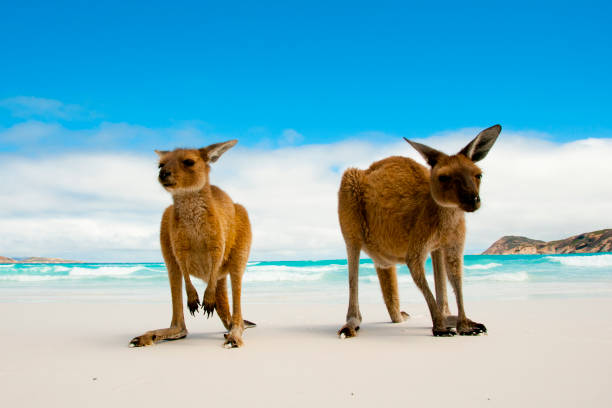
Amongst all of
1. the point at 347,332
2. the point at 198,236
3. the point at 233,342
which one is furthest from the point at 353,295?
the point at 198,236

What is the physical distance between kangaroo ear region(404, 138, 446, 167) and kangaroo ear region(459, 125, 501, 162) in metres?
0.20

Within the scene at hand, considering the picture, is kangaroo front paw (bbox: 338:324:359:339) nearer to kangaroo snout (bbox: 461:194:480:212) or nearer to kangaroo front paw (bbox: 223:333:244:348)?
kangaroo front paw (bbox: 223:333:244:348)

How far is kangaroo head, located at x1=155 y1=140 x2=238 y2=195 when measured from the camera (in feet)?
11.9

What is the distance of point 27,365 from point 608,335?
14.5 feet

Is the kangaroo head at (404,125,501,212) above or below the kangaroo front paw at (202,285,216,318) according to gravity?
above

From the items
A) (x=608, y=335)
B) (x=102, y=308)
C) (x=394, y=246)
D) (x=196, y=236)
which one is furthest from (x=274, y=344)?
(x=102, y=308)

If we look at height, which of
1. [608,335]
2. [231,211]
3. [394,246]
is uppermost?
[231,211]

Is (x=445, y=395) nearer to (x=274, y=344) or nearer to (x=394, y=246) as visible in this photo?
(x=274, y=344)

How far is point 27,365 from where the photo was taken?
10.3 ft

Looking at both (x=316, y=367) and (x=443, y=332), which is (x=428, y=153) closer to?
(x=443, y=332)

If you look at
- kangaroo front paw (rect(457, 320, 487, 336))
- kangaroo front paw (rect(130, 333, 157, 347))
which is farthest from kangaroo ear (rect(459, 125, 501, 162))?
kangaroo front paw (rect(130, 333, 157, 347))

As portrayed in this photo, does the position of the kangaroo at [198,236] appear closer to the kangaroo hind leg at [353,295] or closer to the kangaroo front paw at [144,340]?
the kangaroo front paw at [144,340]

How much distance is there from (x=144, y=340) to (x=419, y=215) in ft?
8.05

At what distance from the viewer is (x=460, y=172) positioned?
3.87 meters
